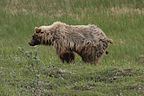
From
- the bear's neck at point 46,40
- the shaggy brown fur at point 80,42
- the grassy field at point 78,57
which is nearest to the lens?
the grassy field at point 78,57

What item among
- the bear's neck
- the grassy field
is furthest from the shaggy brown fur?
the grassy field

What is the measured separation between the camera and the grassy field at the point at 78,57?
27.7 feet

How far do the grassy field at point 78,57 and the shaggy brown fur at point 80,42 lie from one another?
0.36 m

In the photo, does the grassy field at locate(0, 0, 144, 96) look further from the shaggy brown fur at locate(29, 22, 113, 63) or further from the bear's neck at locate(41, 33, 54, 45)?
the bear's neck at locate(41, 33, 54, 45)

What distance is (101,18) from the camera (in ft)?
64.2

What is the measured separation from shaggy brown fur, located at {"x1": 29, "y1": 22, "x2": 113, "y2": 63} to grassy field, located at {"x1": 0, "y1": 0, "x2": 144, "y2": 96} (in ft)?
1.18

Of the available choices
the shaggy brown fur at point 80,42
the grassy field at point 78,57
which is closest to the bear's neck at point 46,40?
the shaggy brown fur at point 80,42

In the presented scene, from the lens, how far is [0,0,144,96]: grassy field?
844 centimetres

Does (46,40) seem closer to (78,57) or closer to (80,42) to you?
(80,42)

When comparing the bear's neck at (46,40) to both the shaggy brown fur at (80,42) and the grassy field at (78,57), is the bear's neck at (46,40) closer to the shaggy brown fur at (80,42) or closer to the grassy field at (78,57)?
the shaggy brown fur at (80,42)

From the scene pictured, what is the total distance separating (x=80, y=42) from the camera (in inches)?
482

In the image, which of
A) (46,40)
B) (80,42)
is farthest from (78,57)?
(80,42)

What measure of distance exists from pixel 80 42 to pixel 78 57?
2.83 m

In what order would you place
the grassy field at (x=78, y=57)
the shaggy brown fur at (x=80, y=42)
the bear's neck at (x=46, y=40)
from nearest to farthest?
1. the grassy field at (x=78, y=57)
2. the shaggy brown fur at (x=80, y=42)
3. the bear's neck at (x=46, y=40)
